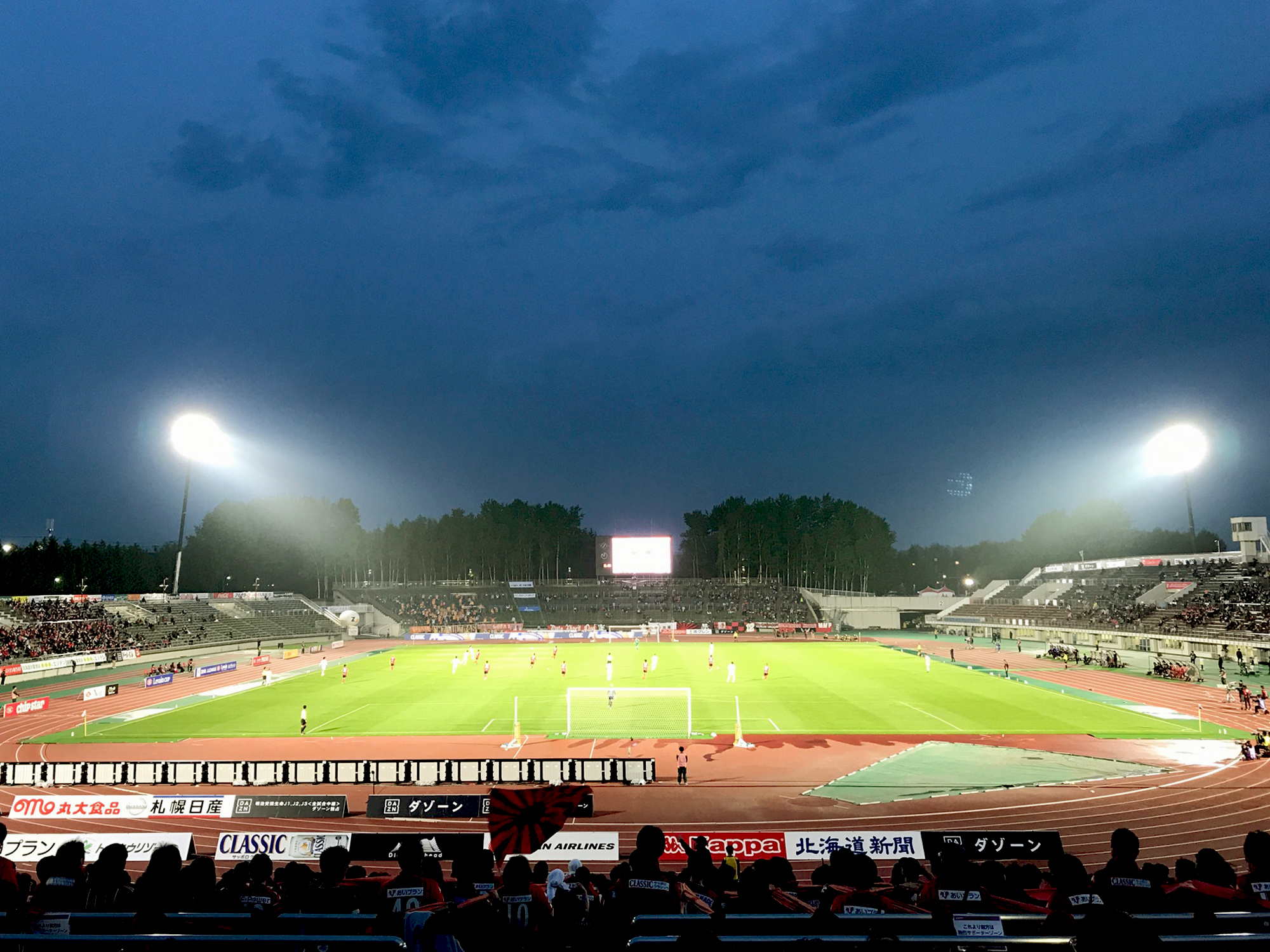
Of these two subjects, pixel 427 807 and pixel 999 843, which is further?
pixel 427 807

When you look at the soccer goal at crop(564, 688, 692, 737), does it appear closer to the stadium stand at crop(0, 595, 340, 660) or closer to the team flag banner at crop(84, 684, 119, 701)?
the team flag banner at crop(84, 684, 119, 701)

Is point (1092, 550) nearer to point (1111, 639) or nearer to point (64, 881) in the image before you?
point (1111, 639)

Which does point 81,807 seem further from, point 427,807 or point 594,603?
point 594,603

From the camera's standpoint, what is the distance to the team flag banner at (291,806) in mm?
20188

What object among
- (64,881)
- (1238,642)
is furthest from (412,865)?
(1238,642)

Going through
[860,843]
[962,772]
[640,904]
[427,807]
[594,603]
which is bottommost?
[962,772]

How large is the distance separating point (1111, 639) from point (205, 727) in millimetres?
68704

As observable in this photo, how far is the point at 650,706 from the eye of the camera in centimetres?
3900

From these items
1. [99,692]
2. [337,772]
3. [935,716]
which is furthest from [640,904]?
[99,692]

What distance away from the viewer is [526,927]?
222 inches

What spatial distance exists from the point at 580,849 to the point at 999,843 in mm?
8874

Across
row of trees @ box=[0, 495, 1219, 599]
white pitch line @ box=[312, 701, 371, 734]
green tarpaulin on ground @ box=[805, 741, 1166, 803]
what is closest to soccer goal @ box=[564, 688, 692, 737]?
green tarpaulin on ground @ box=[805, 741, 1166, 803]

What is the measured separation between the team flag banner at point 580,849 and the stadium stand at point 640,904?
8499 millimetres

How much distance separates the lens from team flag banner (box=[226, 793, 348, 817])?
2019cm
